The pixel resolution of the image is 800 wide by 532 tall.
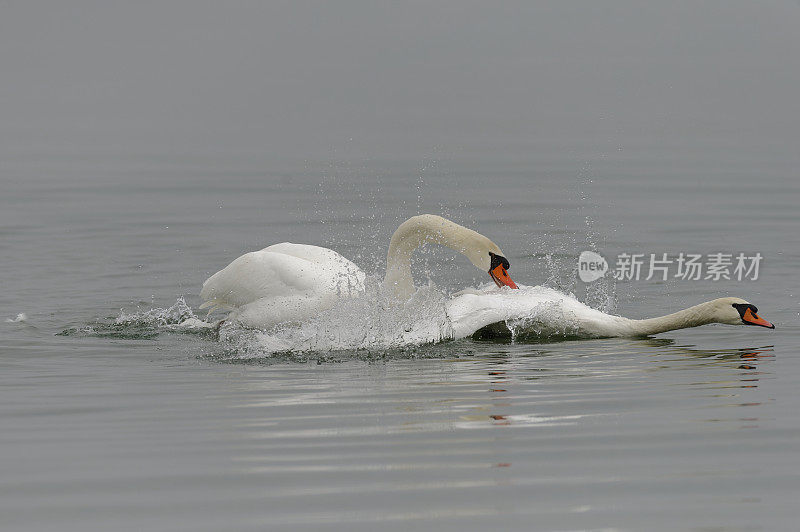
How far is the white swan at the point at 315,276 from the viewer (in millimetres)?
11391

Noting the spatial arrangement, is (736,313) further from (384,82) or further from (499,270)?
(384,82)

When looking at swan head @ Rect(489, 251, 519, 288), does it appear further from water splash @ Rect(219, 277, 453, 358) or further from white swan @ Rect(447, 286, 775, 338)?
water splash @ Rect(219, 277, 453, 358)

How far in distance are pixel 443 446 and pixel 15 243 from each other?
10410 mm

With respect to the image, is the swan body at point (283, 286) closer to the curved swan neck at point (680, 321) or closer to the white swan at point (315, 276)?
the white swan at point (315, 276)

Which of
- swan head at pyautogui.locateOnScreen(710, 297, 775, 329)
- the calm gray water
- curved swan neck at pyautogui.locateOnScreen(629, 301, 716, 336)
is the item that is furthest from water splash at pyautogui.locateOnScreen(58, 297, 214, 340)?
swan head at pyautogui.locateOnScreen(710, 297, 775, 329)

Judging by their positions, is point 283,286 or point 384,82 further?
point 384,82

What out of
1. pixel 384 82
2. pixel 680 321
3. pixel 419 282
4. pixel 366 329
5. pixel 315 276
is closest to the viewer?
pixel 366 329

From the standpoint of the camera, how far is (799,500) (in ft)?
19.9

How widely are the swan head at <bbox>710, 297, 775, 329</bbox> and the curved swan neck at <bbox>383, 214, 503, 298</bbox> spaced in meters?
1.86

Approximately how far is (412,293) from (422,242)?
68 cm

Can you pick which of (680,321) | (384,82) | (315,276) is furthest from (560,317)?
(384,82)

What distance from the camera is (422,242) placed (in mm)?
12047

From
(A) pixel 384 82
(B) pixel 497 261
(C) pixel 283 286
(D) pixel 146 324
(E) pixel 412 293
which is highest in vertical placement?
(A) pixel 384 82

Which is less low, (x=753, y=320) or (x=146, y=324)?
(x=146, y=324)
